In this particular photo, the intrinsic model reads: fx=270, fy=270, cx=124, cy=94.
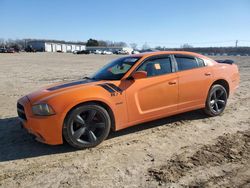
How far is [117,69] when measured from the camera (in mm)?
5410

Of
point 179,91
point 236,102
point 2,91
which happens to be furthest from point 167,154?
point 2,91

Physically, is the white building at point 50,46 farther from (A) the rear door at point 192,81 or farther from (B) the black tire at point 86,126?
(B) the black tire at point 86,126

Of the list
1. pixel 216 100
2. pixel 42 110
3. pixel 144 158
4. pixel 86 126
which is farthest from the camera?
pixel 216 100

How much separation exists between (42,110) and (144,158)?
1762 millimetres

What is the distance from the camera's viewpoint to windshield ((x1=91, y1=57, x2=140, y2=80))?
515cm

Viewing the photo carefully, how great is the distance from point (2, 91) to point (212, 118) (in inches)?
305

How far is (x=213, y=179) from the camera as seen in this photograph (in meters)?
3.46

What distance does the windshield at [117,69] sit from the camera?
16.9ft

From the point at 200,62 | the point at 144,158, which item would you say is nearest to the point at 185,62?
the point at 200,62

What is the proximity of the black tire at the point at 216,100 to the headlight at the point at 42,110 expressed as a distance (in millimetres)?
3539

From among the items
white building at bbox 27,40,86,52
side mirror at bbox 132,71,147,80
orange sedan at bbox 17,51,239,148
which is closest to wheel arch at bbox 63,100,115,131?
orange sedan at bbox 17,51,239,148

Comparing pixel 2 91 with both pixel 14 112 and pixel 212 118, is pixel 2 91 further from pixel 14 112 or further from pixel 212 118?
pixel 212 118

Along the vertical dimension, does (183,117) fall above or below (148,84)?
below

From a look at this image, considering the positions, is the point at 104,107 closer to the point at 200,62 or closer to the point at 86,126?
the point at 86,126
